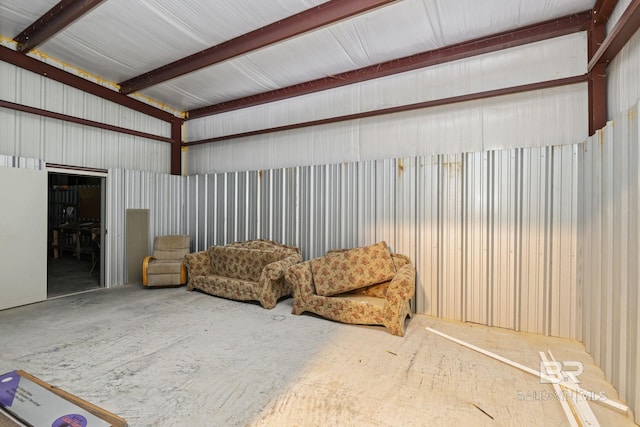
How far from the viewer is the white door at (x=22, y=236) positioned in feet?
13.4

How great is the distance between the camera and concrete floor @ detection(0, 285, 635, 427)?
6.59 ft

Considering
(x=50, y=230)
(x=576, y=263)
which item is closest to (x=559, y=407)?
(x=576, y=263)

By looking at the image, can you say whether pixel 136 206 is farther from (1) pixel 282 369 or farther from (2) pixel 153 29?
(1) pixel 282 369

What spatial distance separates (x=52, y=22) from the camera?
138 inches

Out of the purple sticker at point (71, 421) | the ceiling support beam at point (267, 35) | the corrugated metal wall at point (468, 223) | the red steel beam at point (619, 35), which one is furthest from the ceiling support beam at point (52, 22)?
the red steel beam at point (619, 35)

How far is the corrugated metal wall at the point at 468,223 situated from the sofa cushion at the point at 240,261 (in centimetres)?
57

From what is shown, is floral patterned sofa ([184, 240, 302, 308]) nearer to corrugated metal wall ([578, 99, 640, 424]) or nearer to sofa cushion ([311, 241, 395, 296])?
sofa cushion ([311, 241, 395, 296])

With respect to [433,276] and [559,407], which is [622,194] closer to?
[559,407]

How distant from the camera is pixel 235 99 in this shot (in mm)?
5672

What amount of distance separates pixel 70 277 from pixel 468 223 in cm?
747

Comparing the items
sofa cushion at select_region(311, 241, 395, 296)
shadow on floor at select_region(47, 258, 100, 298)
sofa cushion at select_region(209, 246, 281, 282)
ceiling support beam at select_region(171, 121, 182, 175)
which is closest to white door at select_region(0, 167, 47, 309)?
shadow on floor at select_region(47, 258, 100, 298)

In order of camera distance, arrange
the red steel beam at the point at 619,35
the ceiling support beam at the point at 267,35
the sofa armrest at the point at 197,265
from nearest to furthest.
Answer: the red steel beam at the point at 619,35 < the ceiling support beam at the point at 267,35 < the sofa armrest at the point at 197,265

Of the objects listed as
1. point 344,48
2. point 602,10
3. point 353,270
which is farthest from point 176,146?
point 602,10

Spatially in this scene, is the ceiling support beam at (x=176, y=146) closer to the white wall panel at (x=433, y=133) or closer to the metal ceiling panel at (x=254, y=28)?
the white wall panel at (x=433, y=133)
